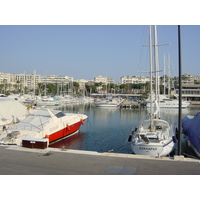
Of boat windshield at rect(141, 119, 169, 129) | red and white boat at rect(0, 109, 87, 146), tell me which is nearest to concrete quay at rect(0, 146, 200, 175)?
red and white boat at rect(0, 109, 87, 146)

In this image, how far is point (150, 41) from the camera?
2659 centimetres

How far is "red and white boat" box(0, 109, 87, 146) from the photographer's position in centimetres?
1912

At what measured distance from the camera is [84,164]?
11.2m

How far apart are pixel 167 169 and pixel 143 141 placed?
254 inches

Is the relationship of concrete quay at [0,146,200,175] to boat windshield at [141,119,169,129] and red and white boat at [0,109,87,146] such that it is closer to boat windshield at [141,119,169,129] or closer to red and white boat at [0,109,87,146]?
red and white boat at [0,109,87,146]

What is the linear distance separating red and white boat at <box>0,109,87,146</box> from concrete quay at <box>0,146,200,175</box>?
5713mm

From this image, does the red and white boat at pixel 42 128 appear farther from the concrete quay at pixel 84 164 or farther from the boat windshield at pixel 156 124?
the boat windshield at pixel 156 124

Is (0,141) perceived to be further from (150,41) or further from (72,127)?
(150,41)

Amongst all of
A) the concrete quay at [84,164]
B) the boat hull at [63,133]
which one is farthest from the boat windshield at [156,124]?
the concrete quay at [84,164]

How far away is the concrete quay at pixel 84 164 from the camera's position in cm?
1020

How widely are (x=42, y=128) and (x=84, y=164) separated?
11.3 metres

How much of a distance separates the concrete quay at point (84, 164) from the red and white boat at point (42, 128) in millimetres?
5713

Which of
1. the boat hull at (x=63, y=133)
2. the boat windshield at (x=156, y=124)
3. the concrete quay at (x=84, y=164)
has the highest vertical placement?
the boat windshield at (x=156, y=124)

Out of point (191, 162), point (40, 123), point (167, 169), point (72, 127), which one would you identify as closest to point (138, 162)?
point (167, 169)
